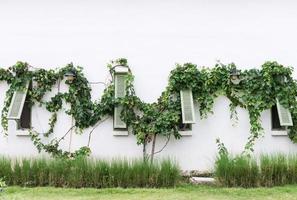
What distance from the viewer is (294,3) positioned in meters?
11.6

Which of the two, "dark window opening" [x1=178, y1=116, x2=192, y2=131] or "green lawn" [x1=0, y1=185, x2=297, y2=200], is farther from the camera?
"dark window opening" [x1=178, y1=116, x2=192, y2=131]

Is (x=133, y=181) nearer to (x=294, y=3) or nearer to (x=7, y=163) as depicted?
(x=7, y=163)

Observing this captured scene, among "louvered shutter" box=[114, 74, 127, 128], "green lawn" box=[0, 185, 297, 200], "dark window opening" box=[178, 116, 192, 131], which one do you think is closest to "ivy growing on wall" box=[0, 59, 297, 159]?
"louvered shutter" box=[114, 74, 127, 128]

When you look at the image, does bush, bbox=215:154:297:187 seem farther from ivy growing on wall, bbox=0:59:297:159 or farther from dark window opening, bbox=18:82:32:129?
dark window opening, bbox=18:82:32:129

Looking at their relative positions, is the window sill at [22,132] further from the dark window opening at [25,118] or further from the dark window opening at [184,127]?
the dark window opening at [184,127]

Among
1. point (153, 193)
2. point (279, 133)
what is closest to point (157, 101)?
point (153, 193)

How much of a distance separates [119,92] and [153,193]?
285 centimetres

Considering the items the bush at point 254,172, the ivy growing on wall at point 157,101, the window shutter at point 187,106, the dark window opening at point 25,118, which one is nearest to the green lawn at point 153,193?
the bush at point 254,172

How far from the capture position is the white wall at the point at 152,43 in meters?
11.2

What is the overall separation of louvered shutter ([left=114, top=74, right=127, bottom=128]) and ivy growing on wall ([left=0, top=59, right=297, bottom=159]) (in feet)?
0.34

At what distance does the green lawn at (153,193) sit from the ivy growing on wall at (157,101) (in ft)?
5.96

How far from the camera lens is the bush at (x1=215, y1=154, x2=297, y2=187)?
9.56m

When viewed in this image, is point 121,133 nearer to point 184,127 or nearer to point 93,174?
point 184,127

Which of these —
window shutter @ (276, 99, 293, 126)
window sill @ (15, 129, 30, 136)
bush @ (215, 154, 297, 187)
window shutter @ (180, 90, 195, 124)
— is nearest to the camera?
bush @ (215, 154, 297, 187)
